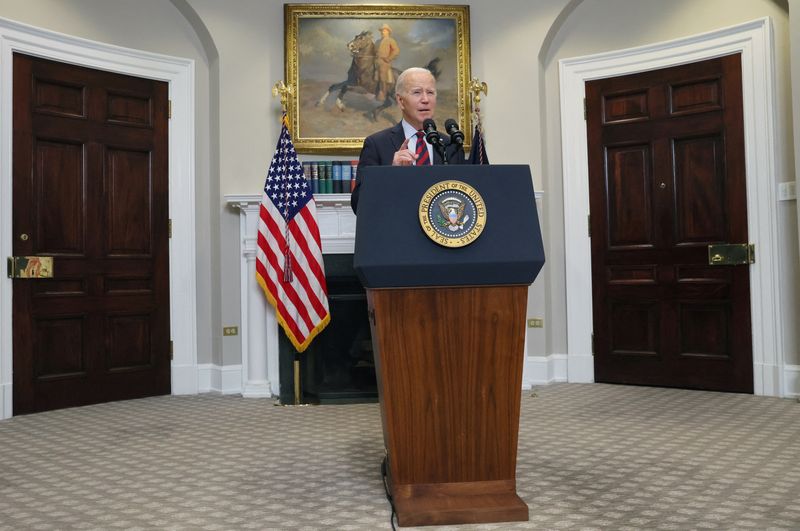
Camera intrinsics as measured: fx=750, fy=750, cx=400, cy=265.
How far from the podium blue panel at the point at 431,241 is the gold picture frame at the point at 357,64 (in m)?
3.66

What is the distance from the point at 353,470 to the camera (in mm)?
3348

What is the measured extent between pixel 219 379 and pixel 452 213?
13.4ft

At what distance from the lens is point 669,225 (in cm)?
597

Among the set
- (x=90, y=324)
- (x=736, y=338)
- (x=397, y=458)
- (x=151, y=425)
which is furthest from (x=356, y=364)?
(x=397, y=458)

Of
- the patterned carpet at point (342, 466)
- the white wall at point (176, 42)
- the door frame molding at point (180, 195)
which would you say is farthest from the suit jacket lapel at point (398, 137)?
the door frame molding at point (180, 195)

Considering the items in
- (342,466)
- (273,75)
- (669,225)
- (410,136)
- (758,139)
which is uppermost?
(273,75)

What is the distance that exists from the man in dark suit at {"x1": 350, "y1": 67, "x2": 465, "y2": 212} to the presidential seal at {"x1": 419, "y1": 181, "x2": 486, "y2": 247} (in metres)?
0.29

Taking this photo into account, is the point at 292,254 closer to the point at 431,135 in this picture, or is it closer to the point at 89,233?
the point at 89,233

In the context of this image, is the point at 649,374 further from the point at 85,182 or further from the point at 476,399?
the point at 85,182

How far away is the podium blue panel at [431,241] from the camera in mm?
2453

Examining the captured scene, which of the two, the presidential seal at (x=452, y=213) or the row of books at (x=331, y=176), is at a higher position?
the row of books at (x=331, y=176)

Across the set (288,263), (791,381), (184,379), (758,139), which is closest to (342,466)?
(288,263)

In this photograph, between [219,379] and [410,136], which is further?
[219,379]

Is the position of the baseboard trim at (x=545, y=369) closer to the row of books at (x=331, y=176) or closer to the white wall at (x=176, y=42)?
the row of books at (x=331, y=176)
